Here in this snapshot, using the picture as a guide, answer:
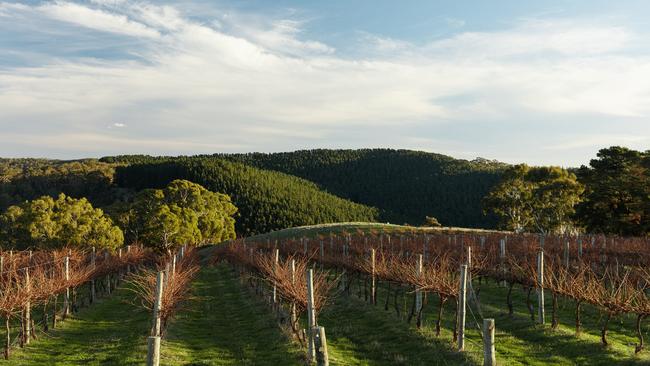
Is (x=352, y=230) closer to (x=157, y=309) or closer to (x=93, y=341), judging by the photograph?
(x=93, y=341)

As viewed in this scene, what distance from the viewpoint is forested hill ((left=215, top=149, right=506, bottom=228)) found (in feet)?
430

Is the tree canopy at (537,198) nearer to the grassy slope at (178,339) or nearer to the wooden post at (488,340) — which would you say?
the grassy slope at (178,339)

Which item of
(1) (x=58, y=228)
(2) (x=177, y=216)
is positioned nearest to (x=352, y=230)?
(2) (x=177, y=216)

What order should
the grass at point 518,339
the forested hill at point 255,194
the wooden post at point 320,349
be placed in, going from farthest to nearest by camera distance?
1. the forested hill at point 255,194
2. the grass at point 518,339
3. the wooden post at point 320,349

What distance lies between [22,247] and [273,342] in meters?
45.9

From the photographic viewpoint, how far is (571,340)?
13.8m

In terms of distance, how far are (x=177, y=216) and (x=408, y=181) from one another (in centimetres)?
11442

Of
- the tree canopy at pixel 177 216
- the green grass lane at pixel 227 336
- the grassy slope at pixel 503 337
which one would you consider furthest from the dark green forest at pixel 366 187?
the green grass lane at pixel 227 336

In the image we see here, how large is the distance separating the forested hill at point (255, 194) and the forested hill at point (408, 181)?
1944 cm

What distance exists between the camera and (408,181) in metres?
161

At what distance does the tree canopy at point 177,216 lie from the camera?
173ft

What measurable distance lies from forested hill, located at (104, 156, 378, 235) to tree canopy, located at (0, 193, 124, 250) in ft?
153

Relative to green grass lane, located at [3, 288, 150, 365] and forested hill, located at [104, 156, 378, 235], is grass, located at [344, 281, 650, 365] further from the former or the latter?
forested hill, located at [104, 156, 378, 235]

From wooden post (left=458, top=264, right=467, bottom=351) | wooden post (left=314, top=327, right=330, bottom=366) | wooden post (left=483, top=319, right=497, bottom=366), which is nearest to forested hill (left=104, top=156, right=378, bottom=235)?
wooden post (left=458, top=264, right=467, bottom=351)
